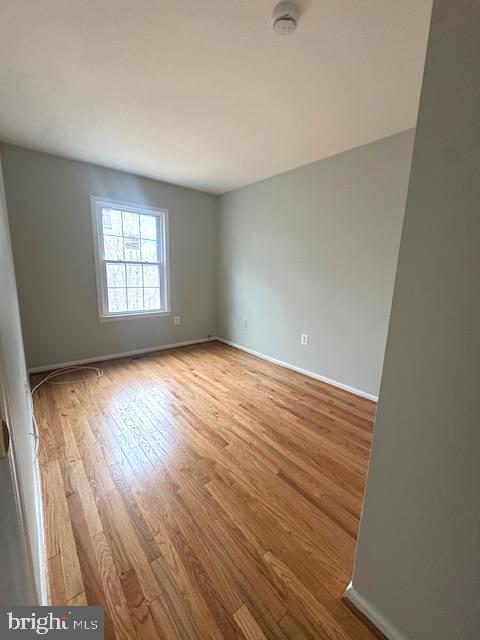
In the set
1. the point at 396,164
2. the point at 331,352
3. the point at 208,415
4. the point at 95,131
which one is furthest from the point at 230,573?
→ the point at 95,131

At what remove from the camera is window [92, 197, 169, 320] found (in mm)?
3330

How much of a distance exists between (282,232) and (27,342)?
332cm

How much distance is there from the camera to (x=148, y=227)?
3.72 meters

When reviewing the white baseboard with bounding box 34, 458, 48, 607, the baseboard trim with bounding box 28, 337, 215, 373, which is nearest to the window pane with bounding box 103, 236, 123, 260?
the baseboard trim with bounding box 28, 337, 215, 373

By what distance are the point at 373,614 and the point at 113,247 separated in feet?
12.9

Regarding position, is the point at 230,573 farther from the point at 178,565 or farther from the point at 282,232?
the point at 282,232

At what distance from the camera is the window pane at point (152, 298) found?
3855 mm

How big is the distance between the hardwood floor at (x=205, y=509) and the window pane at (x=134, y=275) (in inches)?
66.2

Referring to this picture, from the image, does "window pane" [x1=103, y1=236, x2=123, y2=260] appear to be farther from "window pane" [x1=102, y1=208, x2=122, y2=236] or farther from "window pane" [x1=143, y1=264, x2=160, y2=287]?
"window pane" [x1=143, y1=264, x2=160, y2=287]

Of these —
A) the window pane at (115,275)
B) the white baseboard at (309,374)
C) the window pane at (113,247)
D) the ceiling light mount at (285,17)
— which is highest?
the ceiling light mount at (285,17)

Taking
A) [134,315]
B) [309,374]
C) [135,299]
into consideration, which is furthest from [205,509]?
[135,299]

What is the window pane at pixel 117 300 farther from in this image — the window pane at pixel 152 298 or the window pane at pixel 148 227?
the window pane at pixel 148 227
